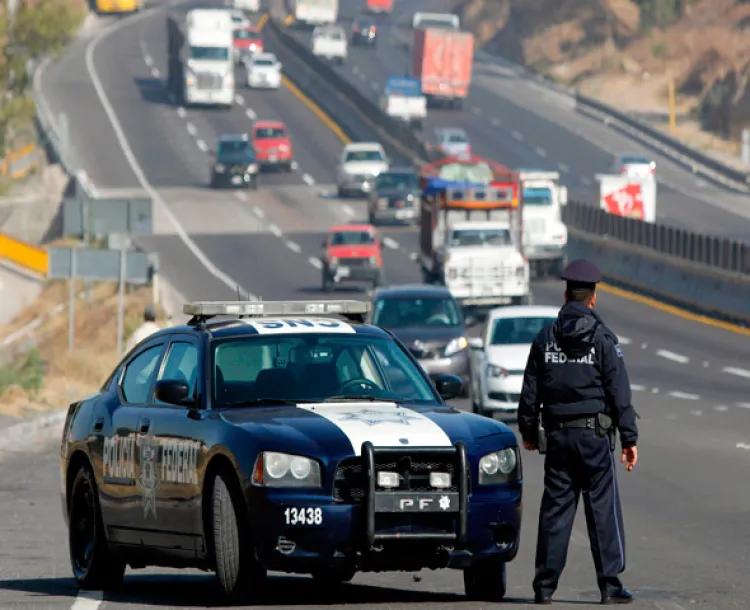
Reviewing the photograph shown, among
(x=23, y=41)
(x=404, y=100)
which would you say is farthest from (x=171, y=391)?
(x=404, y=100)

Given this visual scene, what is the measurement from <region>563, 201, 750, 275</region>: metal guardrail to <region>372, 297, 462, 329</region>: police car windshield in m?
12.3

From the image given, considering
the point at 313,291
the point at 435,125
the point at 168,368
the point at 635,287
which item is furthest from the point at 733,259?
the point at 435,125

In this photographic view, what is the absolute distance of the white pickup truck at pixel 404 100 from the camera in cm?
9062

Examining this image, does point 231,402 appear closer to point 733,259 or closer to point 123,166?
point 733,259

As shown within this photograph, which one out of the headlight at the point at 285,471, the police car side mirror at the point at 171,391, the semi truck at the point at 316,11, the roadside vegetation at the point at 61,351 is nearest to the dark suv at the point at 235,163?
the roadside vegetation at the point at 61,351

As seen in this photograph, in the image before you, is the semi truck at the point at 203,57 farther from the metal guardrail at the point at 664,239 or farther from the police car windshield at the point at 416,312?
the police car windshield at the point at 416,312

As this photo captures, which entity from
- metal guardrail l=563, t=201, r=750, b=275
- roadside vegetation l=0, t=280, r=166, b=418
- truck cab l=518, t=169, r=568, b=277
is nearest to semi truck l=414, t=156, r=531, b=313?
truck cab l=518, t=169, r=568, b=277

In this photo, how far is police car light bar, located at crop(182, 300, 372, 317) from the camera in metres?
11.5

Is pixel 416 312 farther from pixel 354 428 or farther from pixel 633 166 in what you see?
pixel 633 166

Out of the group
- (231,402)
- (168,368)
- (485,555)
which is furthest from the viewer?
(168,368)

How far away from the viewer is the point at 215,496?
1029cm

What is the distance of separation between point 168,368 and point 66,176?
209ft

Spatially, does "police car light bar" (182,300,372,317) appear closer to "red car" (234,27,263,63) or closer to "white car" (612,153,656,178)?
"white car" (612,153,656,178)

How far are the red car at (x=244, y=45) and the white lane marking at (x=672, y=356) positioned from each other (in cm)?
7059
